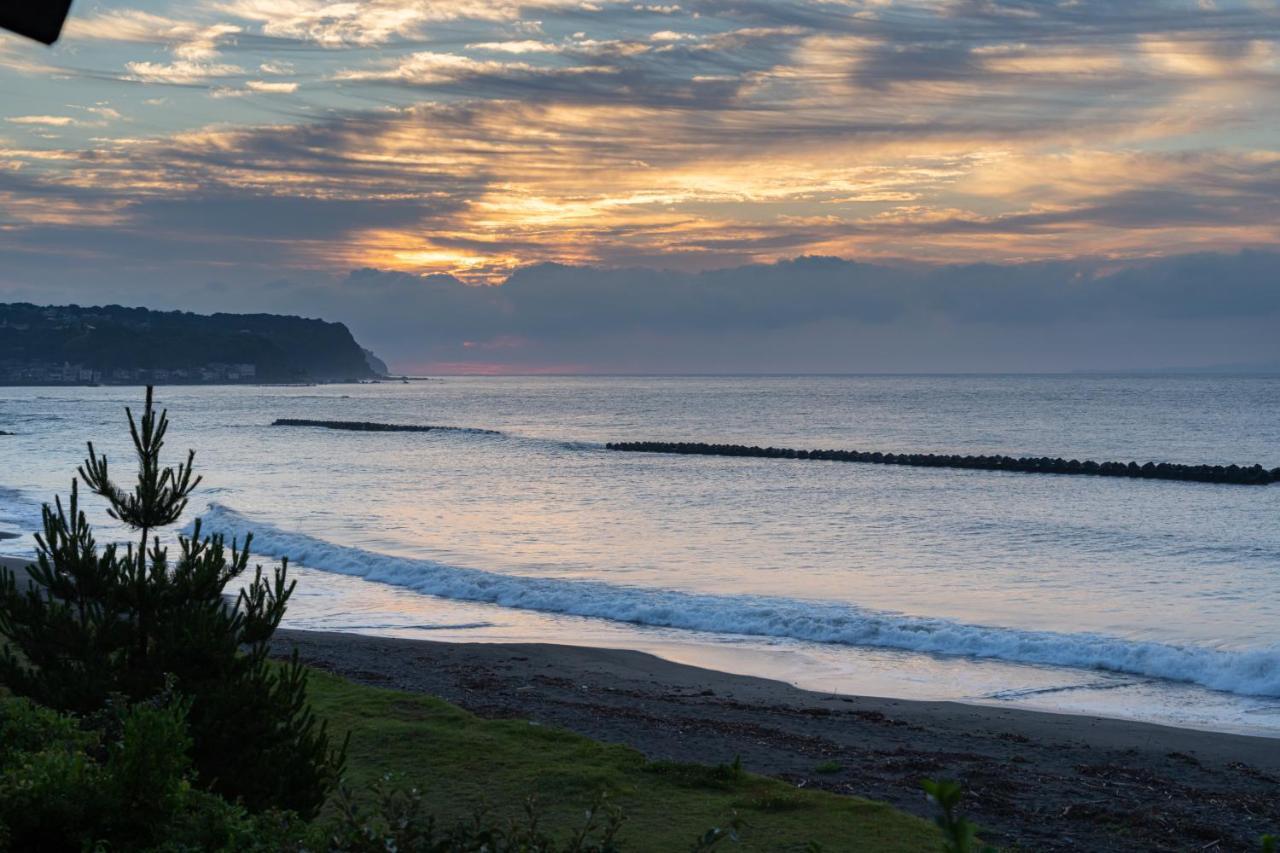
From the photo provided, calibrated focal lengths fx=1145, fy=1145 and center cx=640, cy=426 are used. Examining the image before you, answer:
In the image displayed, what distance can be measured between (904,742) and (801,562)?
51.9 ft

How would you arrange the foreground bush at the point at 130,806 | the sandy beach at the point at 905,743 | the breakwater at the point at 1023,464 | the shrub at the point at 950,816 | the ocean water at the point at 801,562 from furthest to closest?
→ 1. the breakwater at the point at 1023,464
2. the ocean water at the point at 801,562
3. the sandy beach at the point at 905,743
4. the foreground bush at the point at 130,806
5. the shrub at the point at 950,816

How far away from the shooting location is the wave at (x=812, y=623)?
17.7 m

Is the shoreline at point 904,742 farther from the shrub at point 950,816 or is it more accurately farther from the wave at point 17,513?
the wave at point 17,513

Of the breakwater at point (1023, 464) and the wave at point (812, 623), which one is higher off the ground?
the breakwater at point (1023, 464)

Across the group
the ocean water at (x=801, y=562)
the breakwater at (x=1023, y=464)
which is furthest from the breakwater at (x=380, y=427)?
the ocean water at (x=801, y=562)

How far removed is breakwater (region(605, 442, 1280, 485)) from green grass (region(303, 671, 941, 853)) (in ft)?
173

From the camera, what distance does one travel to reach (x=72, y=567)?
7566 mm

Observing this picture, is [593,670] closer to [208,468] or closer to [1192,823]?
[1192,823]

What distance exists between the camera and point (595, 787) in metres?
10.1

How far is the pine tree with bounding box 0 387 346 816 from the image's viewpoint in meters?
7.15

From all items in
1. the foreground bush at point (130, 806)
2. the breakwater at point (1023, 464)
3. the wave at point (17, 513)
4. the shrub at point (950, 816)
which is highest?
the shrub at point (950, 816)

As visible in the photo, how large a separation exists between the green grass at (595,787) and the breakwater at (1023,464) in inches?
2072

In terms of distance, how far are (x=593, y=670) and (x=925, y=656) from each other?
5912 millimetres

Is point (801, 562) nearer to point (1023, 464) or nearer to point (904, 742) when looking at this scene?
point (904, 742)
